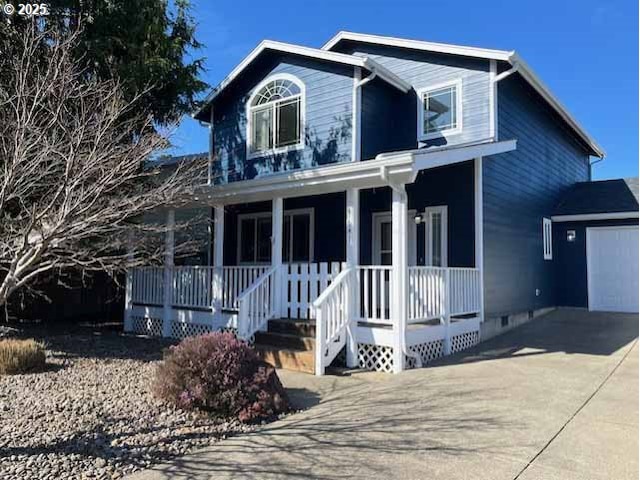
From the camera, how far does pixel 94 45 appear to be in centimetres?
948

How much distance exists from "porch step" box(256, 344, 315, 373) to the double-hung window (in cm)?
534

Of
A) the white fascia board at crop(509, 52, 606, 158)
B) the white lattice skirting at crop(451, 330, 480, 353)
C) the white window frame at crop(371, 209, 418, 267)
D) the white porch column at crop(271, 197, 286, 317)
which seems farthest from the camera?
the white window frame at crop(371, 209, 418, 267)

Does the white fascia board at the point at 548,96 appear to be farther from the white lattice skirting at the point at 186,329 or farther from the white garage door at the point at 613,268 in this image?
the white lattice skirting at the point at 186,329

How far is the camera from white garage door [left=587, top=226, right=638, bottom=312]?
1330 cm

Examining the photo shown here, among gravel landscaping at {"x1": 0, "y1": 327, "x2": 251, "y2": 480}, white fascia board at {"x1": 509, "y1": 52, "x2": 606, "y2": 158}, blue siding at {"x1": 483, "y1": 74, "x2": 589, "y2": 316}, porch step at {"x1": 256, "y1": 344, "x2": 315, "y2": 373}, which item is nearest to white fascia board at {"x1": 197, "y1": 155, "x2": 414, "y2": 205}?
porch step at {"x1": 256, "y1": 344, "x2": 315, "y2": 373}

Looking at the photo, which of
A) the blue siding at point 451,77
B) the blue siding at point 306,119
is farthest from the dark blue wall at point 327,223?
the blue siding at point 451,77

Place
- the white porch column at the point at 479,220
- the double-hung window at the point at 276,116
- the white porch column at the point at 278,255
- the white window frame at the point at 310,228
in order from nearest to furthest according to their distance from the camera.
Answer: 1. the white porch column at the point at 278,255
2. the white porch column at the point at 479,220
3. the double-hung window at the point at 276,116
4. the white window frame at the point at 310,228

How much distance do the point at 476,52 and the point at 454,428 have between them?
8233mm

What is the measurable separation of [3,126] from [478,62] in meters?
9.00

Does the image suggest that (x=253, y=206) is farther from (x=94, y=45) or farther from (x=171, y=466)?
(x=171, y=466)

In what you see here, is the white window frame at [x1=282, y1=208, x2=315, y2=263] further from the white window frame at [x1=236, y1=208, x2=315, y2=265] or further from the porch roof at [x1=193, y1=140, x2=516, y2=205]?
the porch roof at [x1=193, y1=140, x2=516, y2=205]

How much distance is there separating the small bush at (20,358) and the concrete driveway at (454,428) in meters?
3.59

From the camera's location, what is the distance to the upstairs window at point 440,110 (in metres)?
11.2

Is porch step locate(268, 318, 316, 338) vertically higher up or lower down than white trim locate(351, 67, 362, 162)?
lower down
